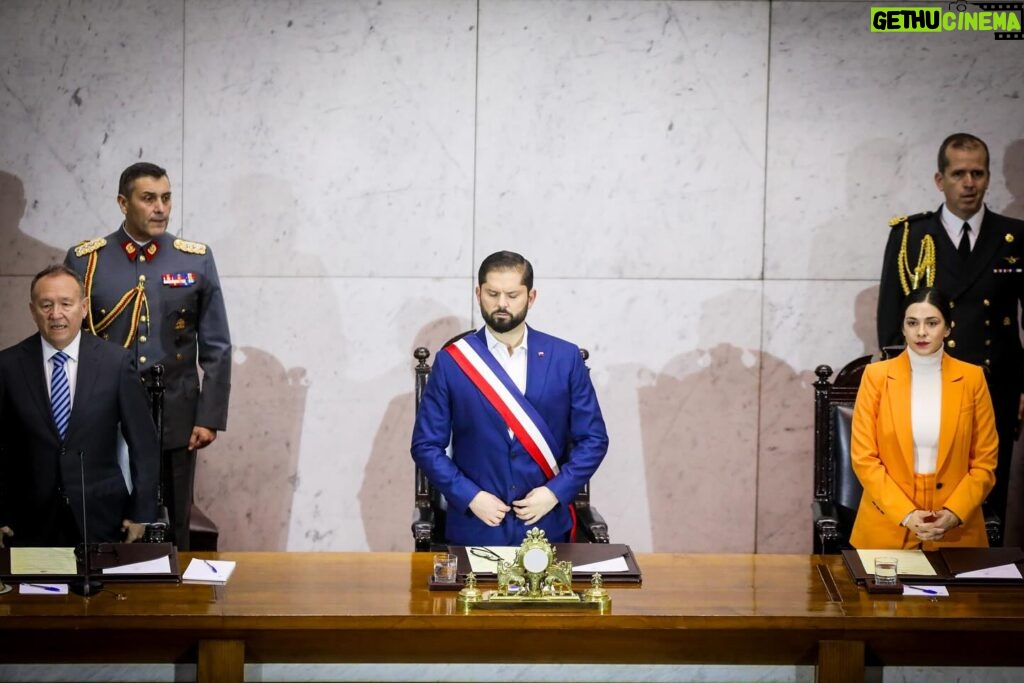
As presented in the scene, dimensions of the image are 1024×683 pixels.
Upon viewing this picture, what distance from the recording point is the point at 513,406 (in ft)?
13.1

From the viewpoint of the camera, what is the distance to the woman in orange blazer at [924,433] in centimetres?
396

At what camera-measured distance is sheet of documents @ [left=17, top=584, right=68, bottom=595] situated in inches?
129

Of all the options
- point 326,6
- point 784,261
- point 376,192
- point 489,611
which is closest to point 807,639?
point 489,611

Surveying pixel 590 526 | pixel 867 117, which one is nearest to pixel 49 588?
pixel 590 526

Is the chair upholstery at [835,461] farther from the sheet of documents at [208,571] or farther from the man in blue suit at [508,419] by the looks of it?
the sheet of documents at [208,571]

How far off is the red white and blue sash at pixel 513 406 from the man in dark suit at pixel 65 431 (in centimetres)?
103

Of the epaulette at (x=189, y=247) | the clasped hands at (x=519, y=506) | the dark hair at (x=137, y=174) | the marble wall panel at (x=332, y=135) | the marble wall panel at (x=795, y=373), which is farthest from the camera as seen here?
the marble wall panel at (x=795, y=373)

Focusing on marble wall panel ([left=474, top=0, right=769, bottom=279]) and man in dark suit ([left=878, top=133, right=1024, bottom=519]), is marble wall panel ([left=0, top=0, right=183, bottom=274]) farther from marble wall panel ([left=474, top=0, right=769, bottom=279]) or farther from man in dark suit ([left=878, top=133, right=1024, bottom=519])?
man in dark suit ([left=878, top=133, right=1024, bottom=519])

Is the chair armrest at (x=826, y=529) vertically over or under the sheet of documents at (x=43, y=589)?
over

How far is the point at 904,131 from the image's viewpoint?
5.46m

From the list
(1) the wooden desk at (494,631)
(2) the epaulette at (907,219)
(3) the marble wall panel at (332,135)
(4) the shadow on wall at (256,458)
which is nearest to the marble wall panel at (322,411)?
(4) the shadow on wall at (256,458)

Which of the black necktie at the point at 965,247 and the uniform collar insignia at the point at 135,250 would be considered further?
the black necktie at the point at 965,247

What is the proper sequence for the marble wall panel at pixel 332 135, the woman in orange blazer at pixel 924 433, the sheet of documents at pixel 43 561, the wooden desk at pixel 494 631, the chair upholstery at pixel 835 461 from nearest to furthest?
the wooden desk at pixel 494 631 → the sheet of documents at pixel 43 561 → the woman in orange blazer at pixel 924 433 → the chair upholstery at pixel 835 461 → the marble wall panel at pixel 332 135

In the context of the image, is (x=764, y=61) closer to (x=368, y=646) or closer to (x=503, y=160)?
(x=503, y=160)
